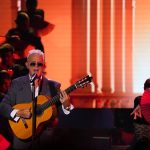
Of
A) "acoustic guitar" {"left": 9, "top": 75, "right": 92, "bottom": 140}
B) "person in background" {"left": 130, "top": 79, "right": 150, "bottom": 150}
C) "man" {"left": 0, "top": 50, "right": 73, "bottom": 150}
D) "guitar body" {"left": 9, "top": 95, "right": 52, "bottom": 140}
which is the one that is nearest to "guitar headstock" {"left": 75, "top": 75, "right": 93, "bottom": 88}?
"acoustic guitar" {"left": 9, "top": 75, "right": 92, "bottom": 140}

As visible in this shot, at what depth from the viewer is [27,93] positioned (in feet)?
15.0

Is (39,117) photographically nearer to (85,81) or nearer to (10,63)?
(85,81)

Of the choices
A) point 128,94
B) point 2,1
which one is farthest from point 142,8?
point 2,1

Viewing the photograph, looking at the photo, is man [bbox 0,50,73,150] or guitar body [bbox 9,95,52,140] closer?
man [bbox 0,50,73,150]

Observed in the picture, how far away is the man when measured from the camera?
441cm

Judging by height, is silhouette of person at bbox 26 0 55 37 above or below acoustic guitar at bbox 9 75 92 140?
above

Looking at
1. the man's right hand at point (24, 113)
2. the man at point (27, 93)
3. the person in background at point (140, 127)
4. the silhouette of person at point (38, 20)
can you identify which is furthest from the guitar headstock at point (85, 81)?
the silhouette of person at point (38, 20)

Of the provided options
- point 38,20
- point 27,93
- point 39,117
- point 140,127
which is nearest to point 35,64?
point 27,93

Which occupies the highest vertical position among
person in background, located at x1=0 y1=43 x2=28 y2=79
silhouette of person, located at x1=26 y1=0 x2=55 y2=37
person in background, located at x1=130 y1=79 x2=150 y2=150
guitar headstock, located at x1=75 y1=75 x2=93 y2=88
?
silhouette of person, located at x1=26 y1=0 x2=55 y2=37

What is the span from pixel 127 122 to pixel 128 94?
1.36 feet

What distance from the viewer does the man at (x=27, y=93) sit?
4406 millimetres

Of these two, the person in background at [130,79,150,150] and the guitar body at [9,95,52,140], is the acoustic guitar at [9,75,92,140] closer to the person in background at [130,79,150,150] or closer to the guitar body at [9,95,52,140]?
the guitar body at [9,95,52,140]

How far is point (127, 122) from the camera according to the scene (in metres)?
6.45

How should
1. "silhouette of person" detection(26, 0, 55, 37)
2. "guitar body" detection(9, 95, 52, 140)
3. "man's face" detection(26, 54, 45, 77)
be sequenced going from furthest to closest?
"silhouette of person" detection(26, 0, 55, 37)
"guitar body" detection(9, 95, 52, 140)
"man's face" detection(26, 54, 45, 77)
